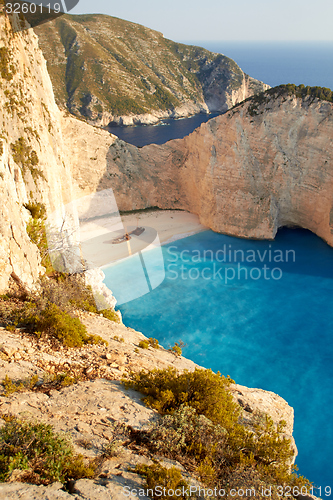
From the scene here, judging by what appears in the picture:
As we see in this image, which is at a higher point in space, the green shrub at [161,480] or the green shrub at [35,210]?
the green shrub at [35,210]

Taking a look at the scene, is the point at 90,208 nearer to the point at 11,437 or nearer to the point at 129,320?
the point at 129,320

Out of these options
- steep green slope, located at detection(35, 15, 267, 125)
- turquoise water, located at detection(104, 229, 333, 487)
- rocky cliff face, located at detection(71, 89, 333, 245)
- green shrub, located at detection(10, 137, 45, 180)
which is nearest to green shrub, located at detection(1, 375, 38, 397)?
turquoise water, located at detection(104, 229, 333, 487)

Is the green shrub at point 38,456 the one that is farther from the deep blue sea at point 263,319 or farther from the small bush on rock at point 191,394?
the deep blue sea at point 263,319

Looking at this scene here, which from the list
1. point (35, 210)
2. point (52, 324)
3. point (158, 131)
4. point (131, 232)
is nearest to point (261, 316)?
point (131, 232)

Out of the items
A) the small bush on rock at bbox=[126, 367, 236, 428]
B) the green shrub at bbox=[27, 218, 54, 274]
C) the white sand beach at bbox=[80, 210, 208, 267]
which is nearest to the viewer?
the small bush on rock at bbox=[126, 367, 236, 428]

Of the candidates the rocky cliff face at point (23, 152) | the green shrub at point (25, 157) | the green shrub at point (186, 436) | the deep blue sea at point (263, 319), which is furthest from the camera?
the green shrub at point (25, 157)

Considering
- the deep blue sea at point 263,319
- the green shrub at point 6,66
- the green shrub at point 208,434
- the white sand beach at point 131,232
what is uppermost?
the green shrub at point 6,66

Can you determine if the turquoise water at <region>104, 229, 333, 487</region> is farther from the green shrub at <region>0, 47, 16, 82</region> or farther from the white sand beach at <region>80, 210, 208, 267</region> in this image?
the green shrub at <region>0, 47, 16, 82</region>

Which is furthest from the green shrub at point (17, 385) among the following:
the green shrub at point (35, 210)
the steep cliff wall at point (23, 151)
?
the green shrub at point (35, 210)
